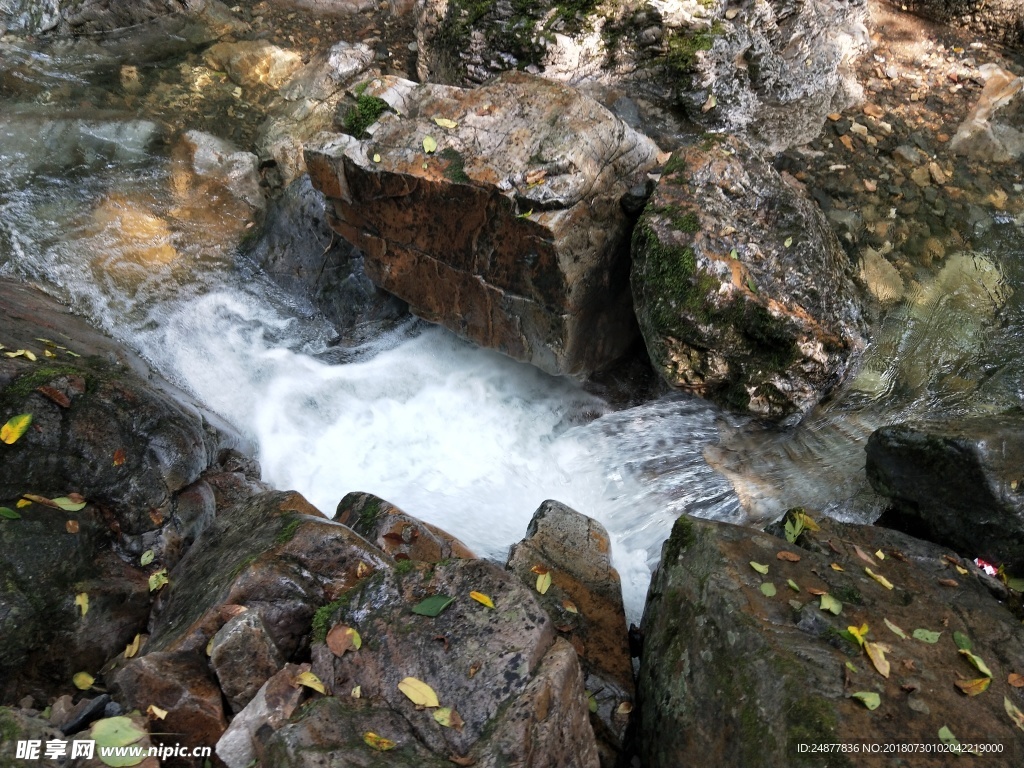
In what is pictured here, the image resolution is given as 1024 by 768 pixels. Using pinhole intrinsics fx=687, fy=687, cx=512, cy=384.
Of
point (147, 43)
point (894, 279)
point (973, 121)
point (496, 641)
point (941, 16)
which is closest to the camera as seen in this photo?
point (496, 641)

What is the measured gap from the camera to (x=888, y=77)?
7.66m

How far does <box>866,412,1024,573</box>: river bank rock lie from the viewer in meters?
3.92

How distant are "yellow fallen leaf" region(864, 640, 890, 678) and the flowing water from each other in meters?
1.79

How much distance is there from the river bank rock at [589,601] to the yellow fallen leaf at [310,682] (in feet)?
3.40

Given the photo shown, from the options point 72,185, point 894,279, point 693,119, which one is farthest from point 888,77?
point 72,185

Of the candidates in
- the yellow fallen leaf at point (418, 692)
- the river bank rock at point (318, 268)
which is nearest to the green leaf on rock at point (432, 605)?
the yellow fallen leaf at point (418, 692)

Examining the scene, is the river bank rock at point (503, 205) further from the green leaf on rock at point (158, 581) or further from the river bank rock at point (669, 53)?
the green leaf on rock at point (158, 581)

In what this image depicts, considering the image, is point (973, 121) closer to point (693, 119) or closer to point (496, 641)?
point (693, 119)

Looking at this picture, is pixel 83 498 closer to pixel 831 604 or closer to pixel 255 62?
pixel 831 604

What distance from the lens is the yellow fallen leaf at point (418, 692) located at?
2629 mm

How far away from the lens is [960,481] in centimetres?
404

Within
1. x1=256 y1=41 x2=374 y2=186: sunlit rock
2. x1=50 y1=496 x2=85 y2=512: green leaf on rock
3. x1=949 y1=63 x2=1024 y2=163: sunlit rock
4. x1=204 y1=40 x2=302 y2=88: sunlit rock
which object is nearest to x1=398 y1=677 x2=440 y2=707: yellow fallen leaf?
x1=50 y1=496 x2=85 y2=512: green leaf on rock

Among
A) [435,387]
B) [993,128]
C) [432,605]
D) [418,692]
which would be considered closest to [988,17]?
[993,128]

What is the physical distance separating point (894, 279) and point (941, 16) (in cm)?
464
